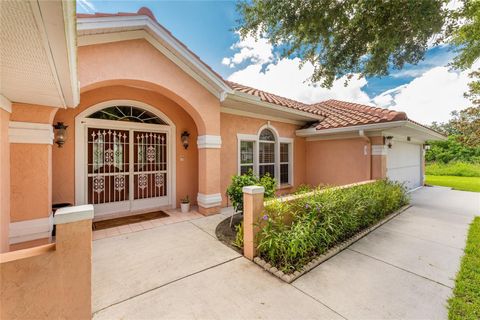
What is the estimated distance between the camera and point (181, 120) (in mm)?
7215

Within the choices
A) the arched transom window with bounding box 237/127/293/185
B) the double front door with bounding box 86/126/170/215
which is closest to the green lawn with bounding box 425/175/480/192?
the arched transom window with bounding box 237/127/293/185

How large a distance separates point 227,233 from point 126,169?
3.91 meters

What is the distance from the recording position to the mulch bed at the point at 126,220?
17.7 feet

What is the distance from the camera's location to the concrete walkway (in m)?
2.61

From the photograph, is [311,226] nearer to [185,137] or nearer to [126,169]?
[185,137]

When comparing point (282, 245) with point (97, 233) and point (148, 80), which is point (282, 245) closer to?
point (97, 233)

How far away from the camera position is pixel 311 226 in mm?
4234

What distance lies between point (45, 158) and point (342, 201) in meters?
6.71

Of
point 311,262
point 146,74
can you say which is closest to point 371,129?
point 311,262

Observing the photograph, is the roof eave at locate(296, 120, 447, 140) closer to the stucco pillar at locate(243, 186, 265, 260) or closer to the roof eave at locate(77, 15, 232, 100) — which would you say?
the roof eave at locate(77, 15, 232, 100)

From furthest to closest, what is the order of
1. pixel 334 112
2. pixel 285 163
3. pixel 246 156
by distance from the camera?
pixel 334 112 < pixel 285 163 < pixel 246 156

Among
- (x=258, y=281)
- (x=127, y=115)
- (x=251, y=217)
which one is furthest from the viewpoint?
(x=127, y=115)

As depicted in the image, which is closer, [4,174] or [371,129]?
[4,174]

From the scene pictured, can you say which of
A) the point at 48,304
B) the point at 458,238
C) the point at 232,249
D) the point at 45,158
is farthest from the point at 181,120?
the point at 458,238
